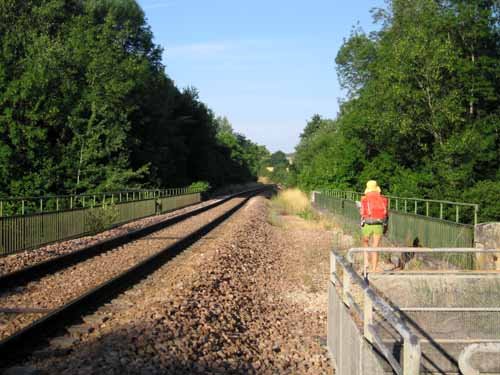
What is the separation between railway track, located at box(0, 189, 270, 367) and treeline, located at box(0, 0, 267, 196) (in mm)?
22600

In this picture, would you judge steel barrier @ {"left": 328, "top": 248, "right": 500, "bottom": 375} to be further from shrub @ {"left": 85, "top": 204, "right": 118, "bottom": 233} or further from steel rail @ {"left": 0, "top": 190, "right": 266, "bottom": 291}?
shrub @ {"left": 85, "top": 204, "right": 118, "bottom": 233}

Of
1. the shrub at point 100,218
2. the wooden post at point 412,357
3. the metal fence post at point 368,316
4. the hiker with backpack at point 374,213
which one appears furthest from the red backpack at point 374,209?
the shrub at point 100,218

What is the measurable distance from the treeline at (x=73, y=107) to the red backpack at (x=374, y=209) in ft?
102

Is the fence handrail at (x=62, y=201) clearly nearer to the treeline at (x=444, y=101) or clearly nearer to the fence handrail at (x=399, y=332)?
the treeline at (x=444, y=101)

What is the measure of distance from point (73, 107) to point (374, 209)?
3629 cm

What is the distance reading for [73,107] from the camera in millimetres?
45531

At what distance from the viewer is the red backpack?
42.9ft

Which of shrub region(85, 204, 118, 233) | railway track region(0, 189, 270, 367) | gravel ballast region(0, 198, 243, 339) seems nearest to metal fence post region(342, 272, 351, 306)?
railway track region(0, 189, 270, 367)

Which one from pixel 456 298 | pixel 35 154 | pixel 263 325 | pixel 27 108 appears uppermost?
pixel 27 108

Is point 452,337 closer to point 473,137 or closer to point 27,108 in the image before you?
point 473,137

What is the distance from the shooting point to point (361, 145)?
151 feet

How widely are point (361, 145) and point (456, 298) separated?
38.1m

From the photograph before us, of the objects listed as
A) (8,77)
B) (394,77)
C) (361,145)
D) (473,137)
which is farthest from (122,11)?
(473,137)

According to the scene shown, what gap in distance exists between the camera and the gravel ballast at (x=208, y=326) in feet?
22.7
